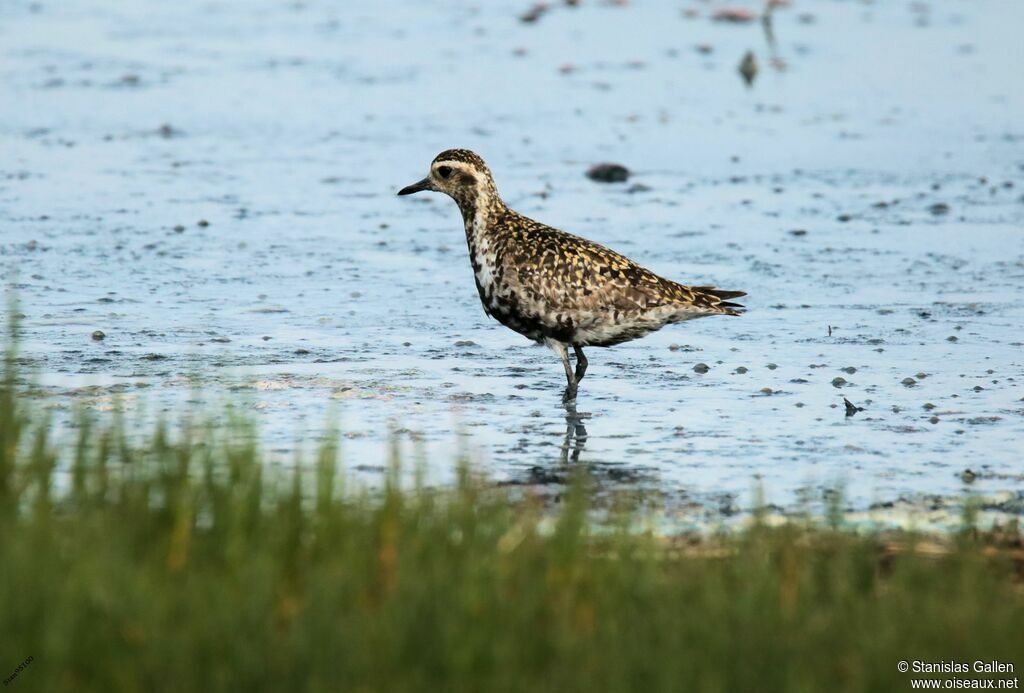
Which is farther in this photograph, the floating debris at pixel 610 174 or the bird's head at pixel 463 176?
the floating debris at pixel 610 174

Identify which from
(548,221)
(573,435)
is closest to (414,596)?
(573,435)

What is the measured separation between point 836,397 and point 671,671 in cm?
590

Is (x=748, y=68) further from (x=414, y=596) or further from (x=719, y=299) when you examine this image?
(x=414, y=596)

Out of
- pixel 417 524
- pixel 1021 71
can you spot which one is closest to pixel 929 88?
pixel 1021 71

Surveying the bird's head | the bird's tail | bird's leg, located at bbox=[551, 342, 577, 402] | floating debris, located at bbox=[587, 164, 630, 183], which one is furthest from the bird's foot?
floating debris, located at bbox=[587, 164, 630, 183]

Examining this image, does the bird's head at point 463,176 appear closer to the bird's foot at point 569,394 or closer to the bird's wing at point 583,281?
the bird's wing at point 583,281

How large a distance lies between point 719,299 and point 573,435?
192 centimetres

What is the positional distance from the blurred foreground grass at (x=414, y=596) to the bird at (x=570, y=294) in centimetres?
421


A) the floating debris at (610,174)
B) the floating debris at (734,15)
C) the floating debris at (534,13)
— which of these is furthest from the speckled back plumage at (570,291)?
the floating debris at (734,15)

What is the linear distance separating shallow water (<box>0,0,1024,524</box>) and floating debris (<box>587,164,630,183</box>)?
182 millimetres

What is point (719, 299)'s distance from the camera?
12203 millimetres

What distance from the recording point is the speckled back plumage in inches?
462

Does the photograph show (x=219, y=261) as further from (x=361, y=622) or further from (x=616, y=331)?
(x=361, y=622)

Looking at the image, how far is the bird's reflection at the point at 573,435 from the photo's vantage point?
34.1 feet
